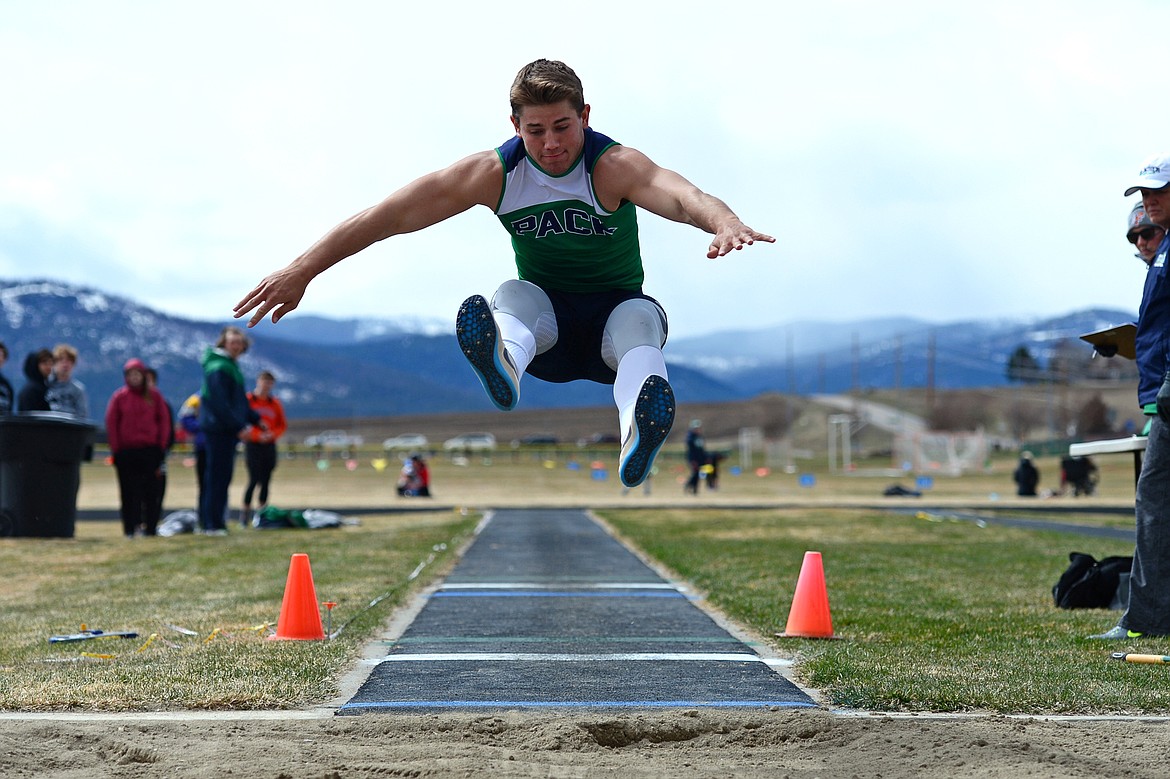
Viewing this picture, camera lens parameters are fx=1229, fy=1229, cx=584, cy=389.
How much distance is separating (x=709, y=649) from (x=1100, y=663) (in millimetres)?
1918

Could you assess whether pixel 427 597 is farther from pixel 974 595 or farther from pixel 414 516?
pixel 414 516

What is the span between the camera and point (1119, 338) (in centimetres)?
796

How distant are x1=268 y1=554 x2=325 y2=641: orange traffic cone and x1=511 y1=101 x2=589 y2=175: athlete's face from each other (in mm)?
2674

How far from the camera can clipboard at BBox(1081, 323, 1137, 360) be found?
7781 millimetres

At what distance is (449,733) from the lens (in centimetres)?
429

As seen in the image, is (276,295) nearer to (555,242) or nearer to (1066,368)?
(555,242)

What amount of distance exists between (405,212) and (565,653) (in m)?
2.42

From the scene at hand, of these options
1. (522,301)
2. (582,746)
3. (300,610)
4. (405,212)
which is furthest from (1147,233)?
(300,610)

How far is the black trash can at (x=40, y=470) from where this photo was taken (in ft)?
43.7

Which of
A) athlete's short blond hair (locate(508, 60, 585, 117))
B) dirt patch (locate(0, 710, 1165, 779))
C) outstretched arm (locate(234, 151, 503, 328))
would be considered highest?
athlete's short blond hair (locate(508, 60, 585, 117))

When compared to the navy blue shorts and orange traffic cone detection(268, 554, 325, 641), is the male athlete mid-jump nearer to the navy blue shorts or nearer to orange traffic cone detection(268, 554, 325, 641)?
the navy blue shorts

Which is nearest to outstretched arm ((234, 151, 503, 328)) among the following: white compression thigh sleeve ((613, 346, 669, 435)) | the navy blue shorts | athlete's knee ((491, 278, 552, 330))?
athlete's knee ((491, 278, 552, 330))

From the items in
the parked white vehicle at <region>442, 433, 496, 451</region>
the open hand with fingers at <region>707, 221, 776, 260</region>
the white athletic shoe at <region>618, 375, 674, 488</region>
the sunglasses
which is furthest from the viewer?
the parked white vehicle at <region>442, 433, 496, 451</region>

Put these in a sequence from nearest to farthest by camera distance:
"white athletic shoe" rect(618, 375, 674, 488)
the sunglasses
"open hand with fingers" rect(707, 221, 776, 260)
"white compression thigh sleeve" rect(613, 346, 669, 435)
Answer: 1. "open hand with fingers" rect(707, 221, 776, 260)
2. "white athletic shoe" rect(618, 375, 674, 488)
3. "white compression thigh sleeve" rect(613, 346, 669, 435)
4. the sunglasses
